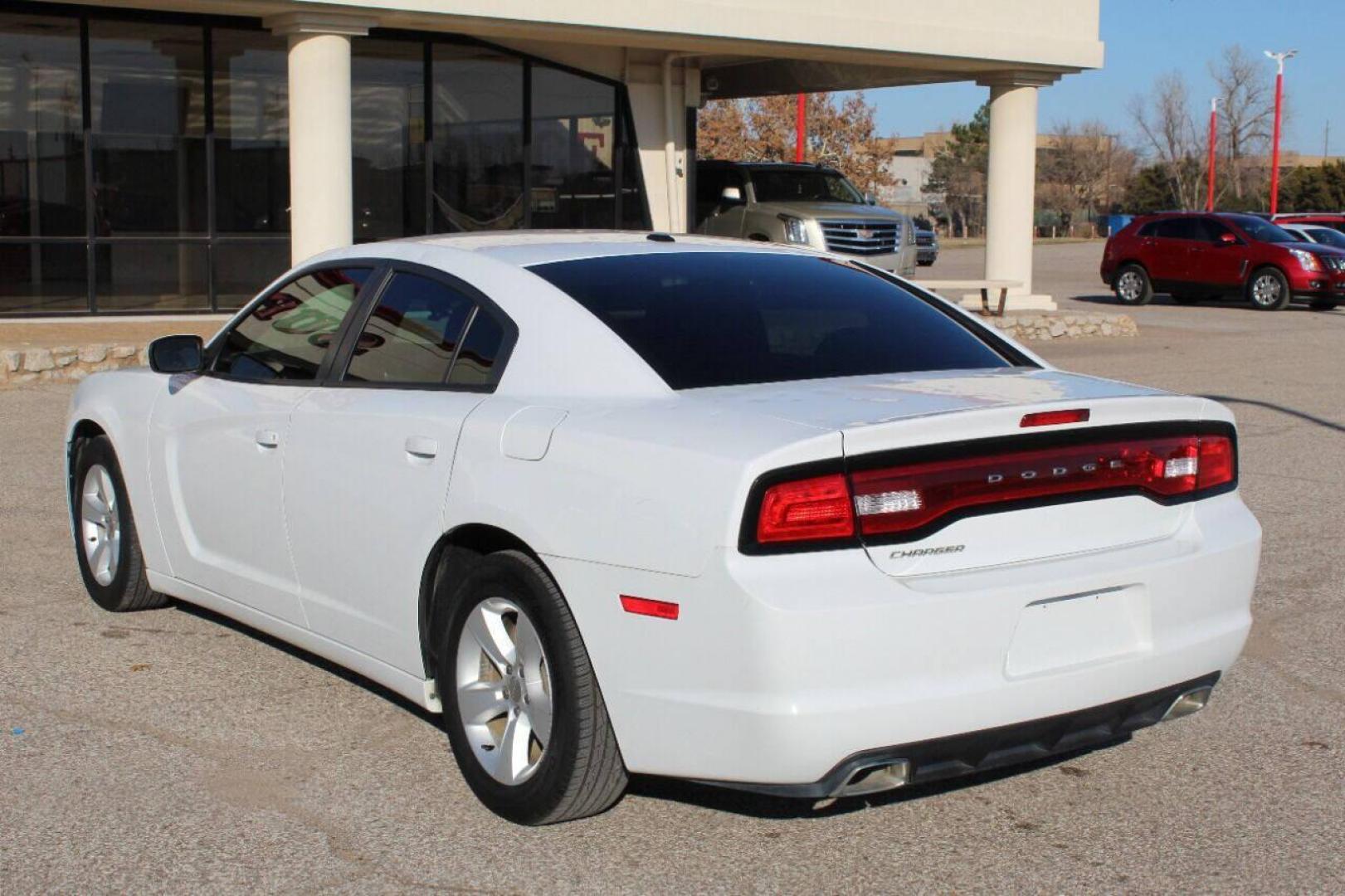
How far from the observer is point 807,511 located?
383 centimetres

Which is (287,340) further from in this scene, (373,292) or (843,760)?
(843,760)

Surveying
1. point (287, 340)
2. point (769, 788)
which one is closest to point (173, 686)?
point (287, 340)

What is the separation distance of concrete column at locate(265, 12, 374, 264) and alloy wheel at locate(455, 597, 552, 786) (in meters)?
13.2

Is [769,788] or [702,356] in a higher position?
[702,356]

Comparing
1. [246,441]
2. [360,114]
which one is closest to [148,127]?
→ [360,114]

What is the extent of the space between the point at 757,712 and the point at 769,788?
239 mm

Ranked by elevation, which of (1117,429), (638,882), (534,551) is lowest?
(638,882)

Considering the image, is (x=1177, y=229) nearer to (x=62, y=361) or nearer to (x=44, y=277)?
(x=44, y=277)

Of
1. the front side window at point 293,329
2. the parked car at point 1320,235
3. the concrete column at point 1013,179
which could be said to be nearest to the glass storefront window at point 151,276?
the concrete column at point 1013,179

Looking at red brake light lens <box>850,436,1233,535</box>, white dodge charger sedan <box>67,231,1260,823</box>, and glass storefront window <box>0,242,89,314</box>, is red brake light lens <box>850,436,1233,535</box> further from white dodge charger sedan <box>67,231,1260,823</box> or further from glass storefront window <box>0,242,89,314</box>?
glass storefront window <box>0,242,89,314</box>

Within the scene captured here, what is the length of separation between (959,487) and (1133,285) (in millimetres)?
26249

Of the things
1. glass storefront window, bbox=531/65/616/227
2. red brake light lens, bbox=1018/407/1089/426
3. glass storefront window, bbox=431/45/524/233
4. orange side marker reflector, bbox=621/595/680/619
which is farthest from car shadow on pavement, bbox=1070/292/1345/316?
orange side marker reflector, bbox=621/595/680/619

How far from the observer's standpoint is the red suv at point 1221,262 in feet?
87.8

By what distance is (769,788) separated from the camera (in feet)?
12.9
